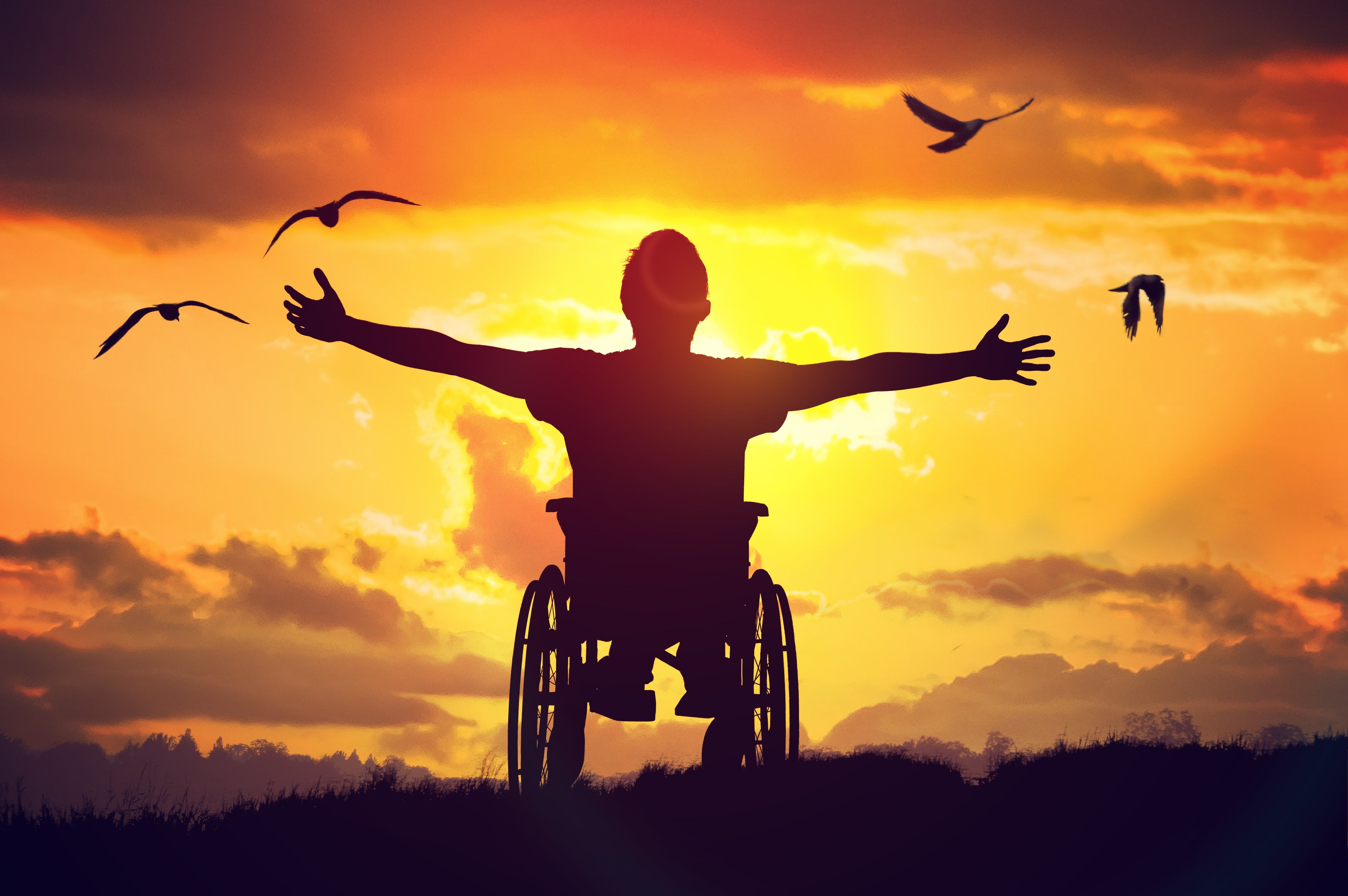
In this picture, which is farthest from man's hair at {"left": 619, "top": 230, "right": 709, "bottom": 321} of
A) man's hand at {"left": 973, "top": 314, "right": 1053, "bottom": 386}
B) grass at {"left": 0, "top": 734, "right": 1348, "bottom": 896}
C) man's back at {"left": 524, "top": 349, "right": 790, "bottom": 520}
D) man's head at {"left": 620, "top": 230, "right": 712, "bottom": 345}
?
grass at {"left": 0, "top": 734, "right": 1348, "bottom": 896}

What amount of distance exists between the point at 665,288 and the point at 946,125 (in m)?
1.62

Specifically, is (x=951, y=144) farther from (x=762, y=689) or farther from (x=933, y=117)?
(x=762, y=689)

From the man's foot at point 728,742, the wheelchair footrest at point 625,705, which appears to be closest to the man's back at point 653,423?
the wheelchair footrest at point 625,705

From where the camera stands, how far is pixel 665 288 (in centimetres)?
684

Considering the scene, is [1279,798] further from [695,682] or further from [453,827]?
[453,827]

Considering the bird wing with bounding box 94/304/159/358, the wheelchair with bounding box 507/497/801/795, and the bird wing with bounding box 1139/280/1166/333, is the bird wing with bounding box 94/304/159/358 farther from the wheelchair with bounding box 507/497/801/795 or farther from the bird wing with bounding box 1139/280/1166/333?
the bird wing with bounding box 1139/280/1166/333

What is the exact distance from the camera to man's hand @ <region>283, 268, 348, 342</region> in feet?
22.7

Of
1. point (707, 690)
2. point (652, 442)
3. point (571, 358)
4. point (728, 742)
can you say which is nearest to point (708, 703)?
point (707, 690)

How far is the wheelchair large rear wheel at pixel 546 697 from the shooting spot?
255 inches

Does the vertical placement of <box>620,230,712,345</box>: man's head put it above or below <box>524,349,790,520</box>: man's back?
above

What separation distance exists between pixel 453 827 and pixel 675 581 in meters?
1.62

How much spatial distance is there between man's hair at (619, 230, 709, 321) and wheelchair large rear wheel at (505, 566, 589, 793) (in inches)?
58.2

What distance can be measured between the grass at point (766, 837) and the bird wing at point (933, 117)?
3317mm

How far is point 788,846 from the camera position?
6297 mm
